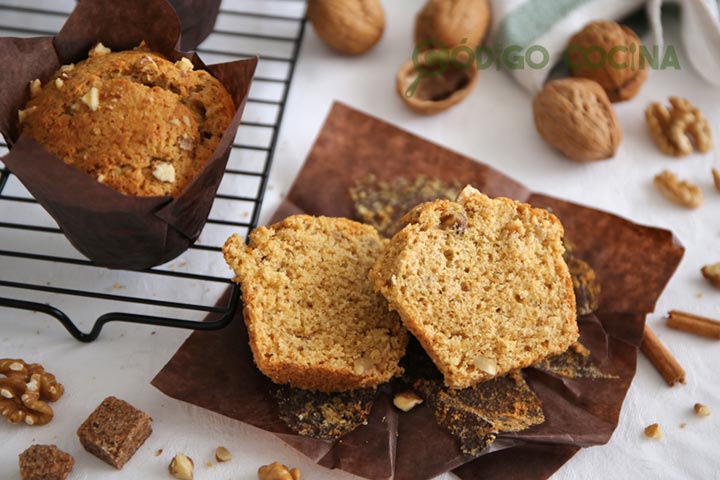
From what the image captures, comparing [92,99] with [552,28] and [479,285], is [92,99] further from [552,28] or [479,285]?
[552,28]

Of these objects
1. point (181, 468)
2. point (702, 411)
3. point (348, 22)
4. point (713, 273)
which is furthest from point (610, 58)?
point (181, 468)

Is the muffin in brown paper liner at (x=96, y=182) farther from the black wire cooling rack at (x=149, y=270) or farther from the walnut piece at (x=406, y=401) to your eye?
the walnut piece at (x=406, y=401)

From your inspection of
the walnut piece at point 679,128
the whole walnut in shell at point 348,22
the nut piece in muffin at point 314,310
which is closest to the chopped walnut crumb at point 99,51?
the nut piece in muffin at point 314,310

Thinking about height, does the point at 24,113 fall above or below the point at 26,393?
above

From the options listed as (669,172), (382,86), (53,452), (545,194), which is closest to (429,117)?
(382,86)

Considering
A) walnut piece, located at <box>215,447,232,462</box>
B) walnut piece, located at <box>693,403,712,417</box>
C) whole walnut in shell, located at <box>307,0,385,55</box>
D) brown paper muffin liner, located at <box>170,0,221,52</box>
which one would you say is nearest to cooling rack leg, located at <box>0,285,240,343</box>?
walnut piece, located at <box>215,447,232,462</box>

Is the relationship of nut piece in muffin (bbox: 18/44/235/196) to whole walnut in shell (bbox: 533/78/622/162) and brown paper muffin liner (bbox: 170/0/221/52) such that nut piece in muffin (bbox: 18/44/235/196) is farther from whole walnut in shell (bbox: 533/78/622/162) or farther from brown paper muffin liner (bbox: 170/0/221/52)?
whole walnut in shell (bbox: 533/78/622/162)
